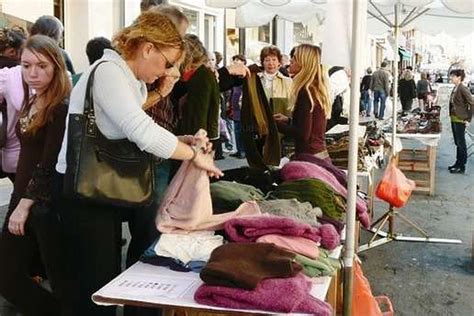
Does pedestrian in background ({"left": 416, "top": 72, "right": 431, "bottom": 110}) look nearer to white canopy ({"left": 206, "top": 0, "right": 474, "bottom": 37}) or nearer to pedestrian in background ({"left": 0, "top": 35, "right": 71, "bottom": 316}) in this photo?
white canopy ({"left": 206, "top": 0, "right": 474, "bottom": 37})

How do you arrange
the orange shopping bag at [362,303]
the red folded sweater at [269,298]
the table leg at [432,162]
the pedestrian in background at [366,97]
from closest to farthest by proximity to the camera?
1. the red folded sweater at [269,298]
2. the orange shopping bag at [362,303]
3. the table leg at [432,162]
4. the pedestrian in background at [366,97]

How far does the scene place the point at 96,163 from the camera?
219 cm

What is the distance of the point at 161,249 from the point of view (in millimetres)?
2225

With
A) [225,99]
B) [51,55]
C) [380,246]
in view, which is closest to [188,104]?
[51,55]

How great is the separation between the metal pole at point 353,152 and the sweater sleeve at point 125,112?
707 mm

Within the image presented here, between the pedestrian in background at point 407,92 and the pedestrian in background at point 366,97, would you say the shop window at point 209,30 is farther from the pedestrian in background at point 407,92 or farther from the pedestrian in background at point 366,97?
the pedestrian in background at point 366,97

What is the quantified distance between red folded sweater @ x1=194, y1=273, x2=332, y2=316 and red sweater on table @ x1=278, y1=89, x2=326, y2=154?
6.82 feet

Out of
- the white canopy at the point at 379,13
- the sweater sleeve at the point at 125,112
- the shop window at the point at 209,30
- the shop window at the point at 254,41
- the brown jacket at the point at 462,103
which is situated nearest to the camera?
the sweater sleeve at the point at 125,112

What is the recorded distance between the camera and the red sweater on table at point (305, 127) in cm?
392

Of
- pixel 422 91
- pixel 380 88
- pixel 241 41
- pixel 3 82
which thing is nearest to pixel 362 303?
pixel 3 82

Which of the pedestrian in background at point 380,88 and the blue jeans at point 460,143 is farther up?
the pedestrian in background at point 380,88

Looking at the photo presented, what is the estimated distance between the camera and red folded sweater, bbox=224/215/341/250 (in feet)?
7.47

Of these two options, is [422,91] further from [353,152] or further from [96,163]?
[96,163]

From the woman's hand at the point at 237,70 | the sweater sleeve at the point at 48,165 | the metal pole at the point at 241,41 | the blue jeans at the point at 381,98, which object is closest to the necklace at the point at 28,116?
the sweater sleeve at the point at 48,165
